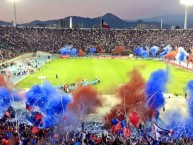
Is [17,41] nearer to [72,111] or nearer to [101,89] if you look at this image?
[101,89]

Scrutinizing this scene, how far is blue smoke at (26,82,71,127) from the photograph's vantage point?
25947 millimetres

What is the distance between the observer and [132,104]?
2905 centimetres

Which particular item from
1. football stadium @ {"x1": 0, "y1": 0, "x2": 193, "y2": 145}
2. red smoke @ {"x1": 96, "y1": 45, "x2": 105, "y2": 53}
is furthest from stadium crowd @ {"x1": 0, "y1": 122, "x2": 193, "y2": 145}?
red smoke @ {"x1": 96, "y1": 45, "x2": 105, "y2": 53}

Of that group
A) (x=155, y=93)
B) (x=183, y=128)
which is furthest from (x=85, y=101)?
(x=183, y=128)

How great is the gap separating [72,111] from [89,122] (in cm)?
266

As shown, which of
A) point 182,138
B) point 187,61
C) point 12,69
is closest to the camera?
point 182,138

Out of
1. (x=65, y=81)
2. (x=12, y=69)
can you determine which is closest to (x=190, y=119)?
(x=65, y=81)

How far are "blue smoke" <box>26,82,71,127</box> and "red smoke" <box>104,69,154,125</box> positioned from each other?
12.6 feet

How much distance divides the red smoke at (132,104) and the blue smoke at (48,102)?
152 inches

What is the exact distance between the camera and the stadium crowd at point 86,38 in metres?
98.2

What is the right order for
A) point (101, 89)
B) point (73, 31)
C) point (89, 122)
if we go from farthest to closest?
point (73, 31)
point (101, 89)
point (89, 122)

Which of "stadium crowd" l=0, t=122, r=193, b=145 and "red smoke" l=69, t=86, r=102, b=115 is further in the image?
"red smoke" l=69, t=86, r=102, b=115

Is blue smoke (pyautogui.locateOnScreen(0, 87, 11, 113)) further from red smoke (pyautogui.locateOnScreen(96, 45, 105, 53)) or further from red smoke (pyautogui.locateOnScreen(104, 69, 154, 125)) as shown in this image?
red smoke (pyautogui.locateOnScreen(96, 45, 105, 53))

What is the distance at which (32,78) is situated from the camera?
53.8 metres
